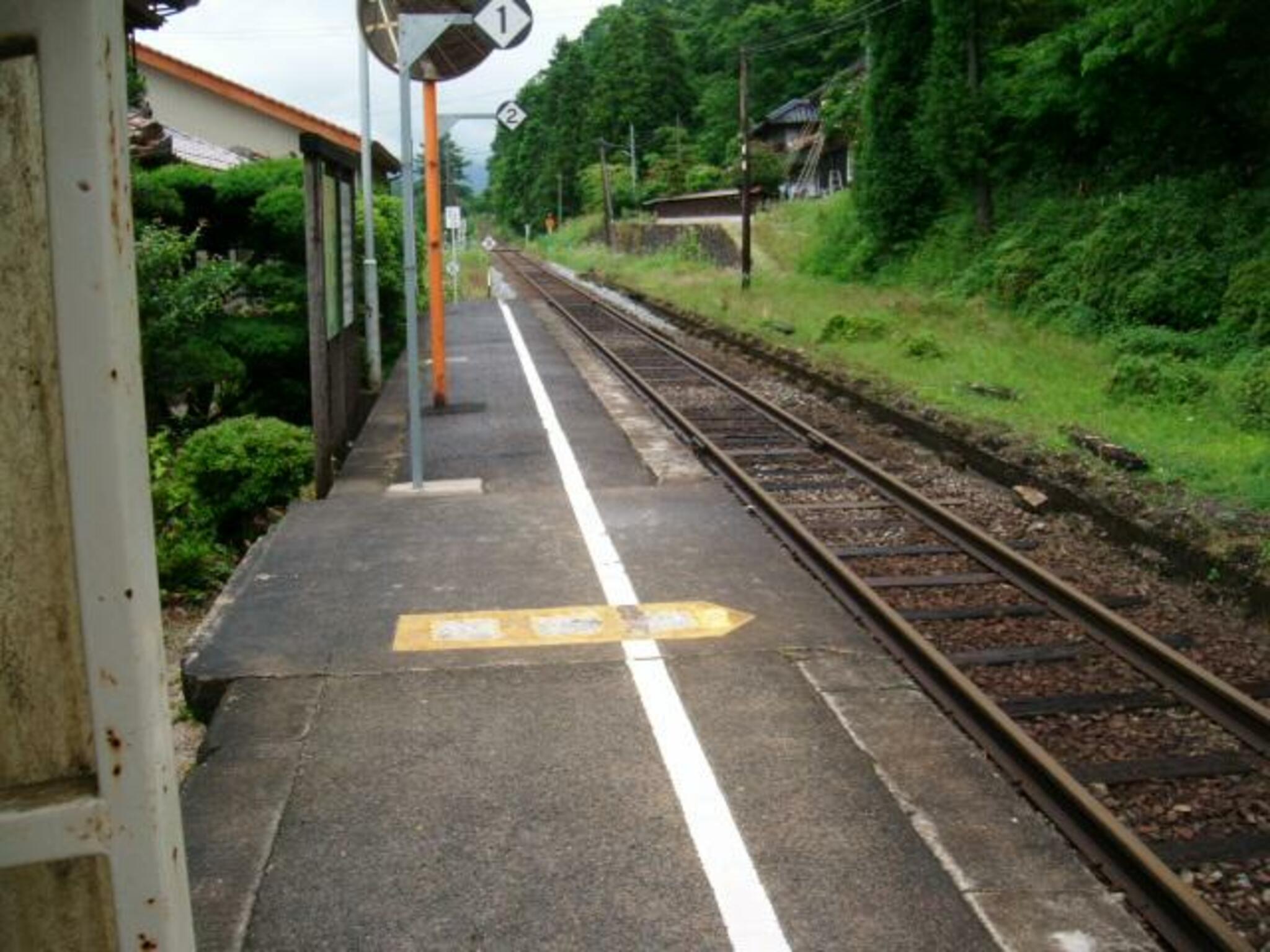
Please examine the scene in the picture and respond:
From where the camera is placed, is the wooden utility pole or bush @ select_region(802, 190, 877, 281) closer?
the wooden utility pole

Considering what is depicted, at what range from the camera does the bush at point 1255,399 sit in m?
10.9

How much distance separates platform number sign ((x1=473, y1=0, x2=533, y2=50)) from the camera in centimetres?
952

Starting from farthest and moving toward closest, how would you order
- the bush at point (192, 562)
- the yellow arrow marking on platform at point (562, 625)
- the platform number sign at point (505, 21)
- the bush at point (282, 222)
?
the bush at point (282, 222) < the platform number sign at point (505, 21) < the bush at point (192, 562) < the yellow arrow marking on platform at point (562, 625)

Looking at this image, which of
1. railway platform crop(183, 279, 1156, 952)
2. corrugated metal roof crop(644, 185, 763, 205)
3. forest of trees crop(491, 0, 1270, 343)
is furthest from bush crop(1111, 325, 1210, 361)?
corrugated metal roof crop(644, 185, 763, 205)

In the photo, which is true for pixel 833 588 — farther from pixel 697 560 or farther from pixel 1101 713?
pixel 1101 713

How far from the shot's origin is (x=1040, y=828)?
395 centimetres

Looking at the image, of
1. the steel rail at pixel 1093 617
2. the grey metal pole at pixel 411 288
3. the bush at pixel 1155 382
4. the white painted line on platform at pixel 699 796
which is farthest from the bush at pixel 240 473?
the bush at pixel 1155 382

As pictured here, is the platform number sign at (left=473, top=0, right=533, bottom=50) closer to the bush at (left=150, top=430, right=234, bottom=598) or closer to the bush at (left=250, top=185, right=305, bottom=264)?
the bush at (left=250, top=185, right=305, bottom=264)

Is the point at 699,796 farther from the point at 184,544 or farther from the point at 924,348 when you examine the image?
the point at 924,348

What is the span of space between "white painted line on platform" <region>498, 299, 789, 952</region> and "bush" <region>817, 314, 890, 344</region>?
1295 centimetres

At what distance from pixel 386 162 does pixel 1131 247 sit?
603 inches

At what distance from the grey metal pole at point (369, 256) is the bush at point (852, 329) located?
7499mm

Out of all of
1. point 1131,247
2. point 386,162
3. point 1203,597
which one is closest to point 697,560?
point 1203,597

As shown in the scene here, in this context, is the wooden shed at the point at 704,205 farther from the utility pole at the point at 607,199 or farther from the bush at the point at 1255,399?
the bush at the point at 1255,399
